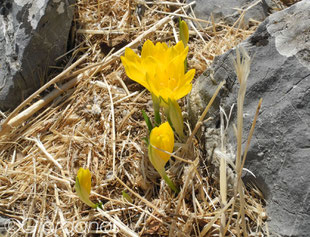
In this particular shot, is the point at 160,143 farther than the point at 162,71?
No

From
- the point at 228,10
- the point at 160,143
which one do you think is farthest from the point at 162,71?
the point at 228,10

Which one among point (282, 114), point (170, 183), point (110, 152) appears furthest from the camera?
point (110, 152)

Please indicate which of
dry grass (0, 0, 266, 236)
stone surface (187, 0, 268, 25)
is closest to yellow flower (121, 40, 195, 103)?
dry grass (0, 0, 266, 236)

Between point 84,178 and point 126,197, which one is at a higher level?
point 84,178

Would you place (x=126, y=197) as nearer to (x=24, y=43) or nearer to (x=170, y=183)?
(x=170, y=183)

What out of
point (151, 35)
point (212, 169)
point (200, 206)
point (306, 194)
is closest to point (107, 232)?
point (200, 206)

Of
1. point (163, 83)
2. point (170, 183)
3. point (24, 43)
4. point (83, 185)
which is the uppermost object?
point (24, 43)
